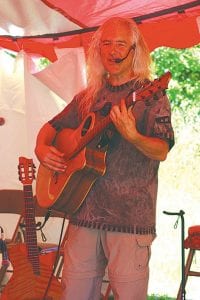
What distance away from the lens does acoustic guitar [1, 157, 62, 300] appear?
12.7ft

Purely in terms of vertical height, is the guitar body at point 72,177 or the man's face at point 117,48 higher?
the man's face at point 117,48

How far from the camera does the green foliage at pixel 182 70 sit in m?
7.53

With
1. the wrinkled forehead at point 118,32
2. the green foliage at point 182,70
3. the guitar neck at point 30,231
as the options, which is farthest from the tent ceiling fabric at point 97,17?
the green foliage at point 182,70

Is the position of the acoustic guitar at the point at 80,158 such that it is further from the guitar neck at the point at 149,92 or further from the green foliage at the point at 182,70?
the green foliage at the point at 182,70

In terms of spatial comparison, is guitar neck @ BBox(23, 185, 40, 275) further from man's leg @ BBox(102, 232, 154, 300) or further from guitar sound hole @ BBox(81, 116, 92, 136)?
man's leg @ BBox(102, 232, 154, 300)

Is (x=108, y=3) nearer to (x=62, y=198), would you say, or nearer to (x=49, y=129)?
(x=49, y=129)

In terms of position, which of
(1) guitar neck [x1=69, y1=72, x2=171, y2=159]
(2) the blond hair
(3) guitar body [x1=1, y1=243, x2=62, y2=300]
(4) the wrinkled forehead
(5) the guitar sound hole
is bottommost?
(3) guitar body [x1=1, y1=243, x2=62, y2=300]

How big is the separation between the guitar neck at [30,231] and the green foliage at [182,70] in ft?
12.5

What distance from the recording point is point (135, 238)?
2.42 metres

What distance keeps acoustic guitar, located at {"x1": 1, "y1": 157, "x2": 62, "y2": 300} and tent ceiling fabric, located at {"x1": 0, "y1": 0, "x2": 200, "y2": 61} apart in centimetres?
106

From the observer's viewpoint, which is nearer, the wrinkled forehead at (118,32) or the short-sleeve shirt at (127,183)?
the short-sleeve shirt at (127,183)

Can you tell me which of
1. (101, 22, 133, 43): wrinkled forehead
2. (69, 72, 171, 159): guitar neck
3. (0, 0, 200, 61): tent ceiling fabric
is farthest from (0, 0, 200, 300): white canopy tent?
(69, 72, 171, 159): guitar neck

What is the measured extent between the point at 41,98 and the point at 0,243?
1.39 meters

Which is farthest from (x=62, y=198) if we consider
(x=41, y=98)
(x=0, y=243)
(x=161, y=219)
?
A: (x=161, y=219)
